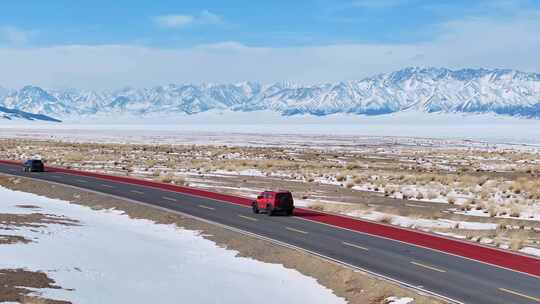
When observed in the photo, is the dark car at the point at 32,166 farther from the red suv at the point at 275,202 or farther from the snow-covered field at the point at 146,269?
the snow-covered field at the point at 146,269

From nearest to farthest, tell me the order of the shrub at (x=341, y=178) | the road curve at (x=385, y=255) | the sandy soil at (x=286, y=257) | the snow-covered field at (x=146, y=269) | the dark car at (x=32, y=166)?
the snow-covered field at (x=146, y=269) → the road curve at (x=385, y=255) → the sandy soil at (x=286, y=257) → the shrub at (x=341, y=178) → the dark car at (x=32, y=166)

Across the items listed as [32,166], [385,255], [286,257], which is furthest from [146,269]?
[32,166]

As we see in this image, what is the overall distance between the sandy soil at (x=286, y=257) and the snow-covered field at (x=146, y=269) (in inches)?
22.1

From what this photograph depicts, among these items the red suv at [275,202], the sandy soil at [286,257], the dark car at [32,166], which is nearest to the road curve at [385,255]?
the red suv at [275,202]

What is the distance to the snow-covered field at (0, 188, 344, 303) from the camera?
64.5ft

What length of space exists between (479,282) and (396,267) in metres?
3.24

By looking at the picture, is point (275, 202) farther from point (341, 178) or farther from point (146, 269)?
point (341, 178)

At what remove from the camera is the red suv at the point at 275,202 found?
37188mm

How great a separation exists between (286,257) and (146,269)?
18.9 feet

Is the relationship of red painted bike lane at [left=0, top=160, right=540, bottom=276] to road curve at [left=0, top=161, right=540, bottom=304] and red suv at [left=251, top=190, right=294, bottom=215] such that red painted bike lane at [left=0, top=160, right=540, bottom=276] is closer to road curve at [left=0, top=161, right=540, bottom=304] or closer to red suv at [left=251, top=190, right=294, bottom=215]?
road curve at [left=0, top=161, right=540, bottom=304]

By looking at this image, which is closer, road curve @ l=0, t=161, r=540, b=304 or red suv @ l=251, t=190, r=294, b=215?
road curve @ l=0, t=161, r=540, b=304

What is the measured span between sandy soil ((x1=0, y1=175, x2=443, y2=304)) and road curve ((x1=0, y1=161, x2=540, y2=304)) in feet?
2.72

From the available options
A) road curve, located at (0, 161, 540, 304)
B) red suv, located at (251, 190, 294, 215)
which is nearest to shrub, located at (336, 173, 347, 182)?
road curve, located at (0, 161, 540, 304)

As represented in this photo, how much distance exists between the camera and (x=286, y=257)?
26219 millimetres
